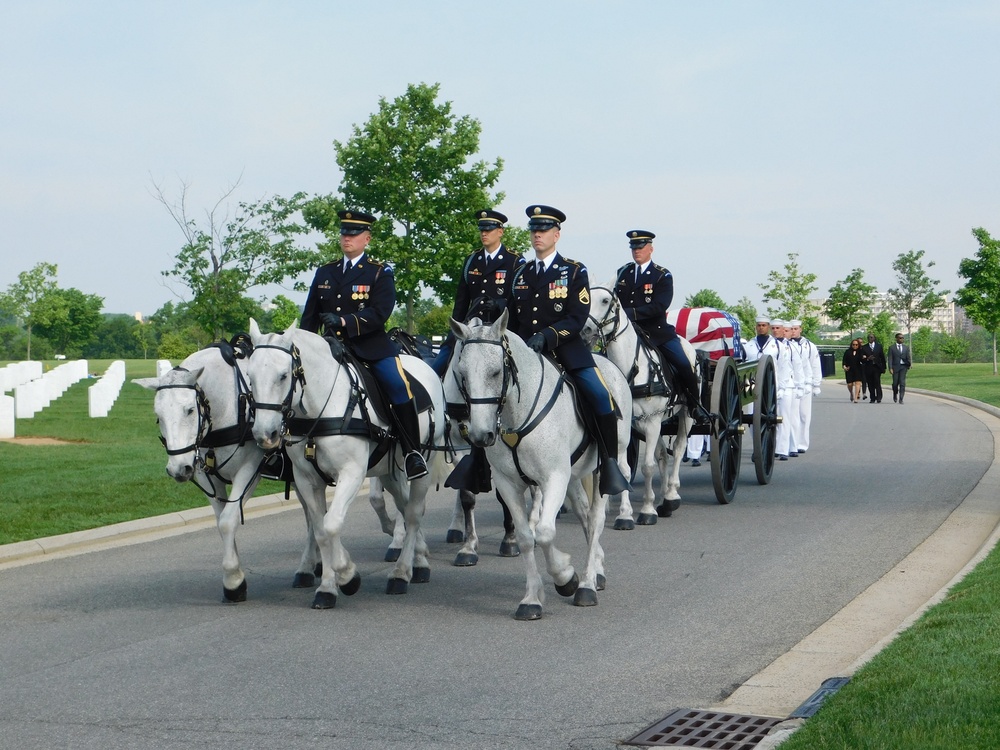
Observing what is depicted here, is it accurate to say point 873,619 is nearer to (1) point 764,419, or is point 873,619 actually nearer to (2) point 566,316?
(2) point 566,316

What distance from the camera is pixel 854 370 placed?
39188 mm

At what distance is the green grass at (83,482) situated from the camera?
12.9 meters

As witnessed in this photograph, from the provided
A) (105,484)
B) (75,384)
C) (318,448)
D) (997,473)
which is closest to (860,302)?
(75,384)

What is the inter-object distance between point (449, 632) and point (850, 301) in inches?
2633

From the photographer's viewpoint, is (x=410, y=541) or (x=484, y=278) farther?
(x=484, y=278)

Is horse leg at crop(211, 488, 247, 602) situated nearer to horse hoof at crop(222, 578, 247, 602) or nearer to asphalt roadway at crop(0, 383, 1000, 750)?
horse hoof at crop(222, 578, 247, 602)

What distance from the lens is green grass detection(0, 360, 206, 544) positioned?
42.3ft

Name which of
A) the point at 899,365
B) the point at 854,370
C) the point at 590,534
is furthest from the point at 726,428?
the point at 854,370

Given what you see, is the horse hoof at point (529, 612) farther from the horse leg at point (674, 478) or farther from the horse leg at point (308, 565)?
the horse leg at point (674, 478)

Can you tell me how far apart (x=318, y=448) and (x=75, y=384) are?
142 ft

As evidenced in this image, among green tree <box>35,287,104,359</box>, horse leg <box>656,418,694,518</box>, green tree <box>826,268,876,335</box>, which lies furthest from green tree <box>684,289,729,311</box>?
horse leg <box>656,418,694,518</box>

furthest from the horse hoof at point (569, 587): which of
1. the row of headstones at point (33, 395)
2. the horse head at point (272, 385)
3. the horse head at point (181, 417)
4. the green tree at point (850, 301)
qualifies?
the green tree at point (850, 301)

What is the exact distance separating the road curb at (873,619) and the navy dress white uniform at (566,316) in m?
1.90

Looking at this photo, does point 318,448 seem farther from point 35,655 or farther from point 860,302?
point 860,302
